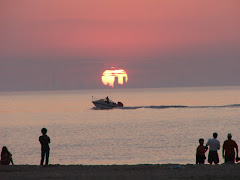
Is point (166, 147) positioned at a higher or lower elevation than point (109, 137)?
lower

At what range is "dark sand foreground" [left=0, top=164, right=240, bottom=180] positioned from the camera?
54.7 ft

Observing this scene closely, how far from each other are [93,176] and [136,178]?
5.81ft

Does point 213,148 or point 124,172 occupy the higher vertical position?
point 213,148

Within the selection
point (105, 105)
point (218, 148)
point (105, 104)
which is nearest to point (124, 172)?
point (218, 148)

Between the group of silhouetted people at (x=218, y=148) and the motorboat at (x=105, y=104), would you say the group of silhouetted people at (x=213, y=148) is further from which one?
the motorboat at (x=105, y=104)

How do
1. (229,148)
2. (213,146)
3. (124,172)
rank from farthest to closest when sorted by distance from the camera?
(213,146), (229,148), (124,172)

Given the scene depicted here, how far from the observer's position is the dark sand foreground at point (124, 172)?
1669 centimetres

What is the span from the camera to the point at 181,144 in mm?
47844

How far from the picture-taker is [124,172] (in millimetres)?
18016

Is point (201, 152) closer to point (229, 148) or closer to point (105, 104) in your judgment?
point (229, 148)

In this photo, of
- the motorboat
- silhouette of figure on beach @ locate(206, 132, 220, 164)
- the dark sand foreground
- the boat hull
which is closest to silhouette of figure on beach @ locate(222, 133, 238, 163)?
silhouette of figure on beach @ locate(206, 132, 220, 164)

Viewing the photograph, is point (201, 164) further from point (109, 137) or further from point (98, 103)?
point (98, 103)

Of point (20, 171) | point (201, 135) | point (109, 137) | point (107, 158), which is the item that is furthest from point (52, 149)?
point (20, 171)

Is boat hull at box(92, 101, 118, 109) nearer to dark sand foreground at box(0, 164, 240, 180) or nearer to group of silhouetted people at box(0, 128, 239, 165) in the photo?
group of silhouetted people at box(0, 128, 239, 165)
